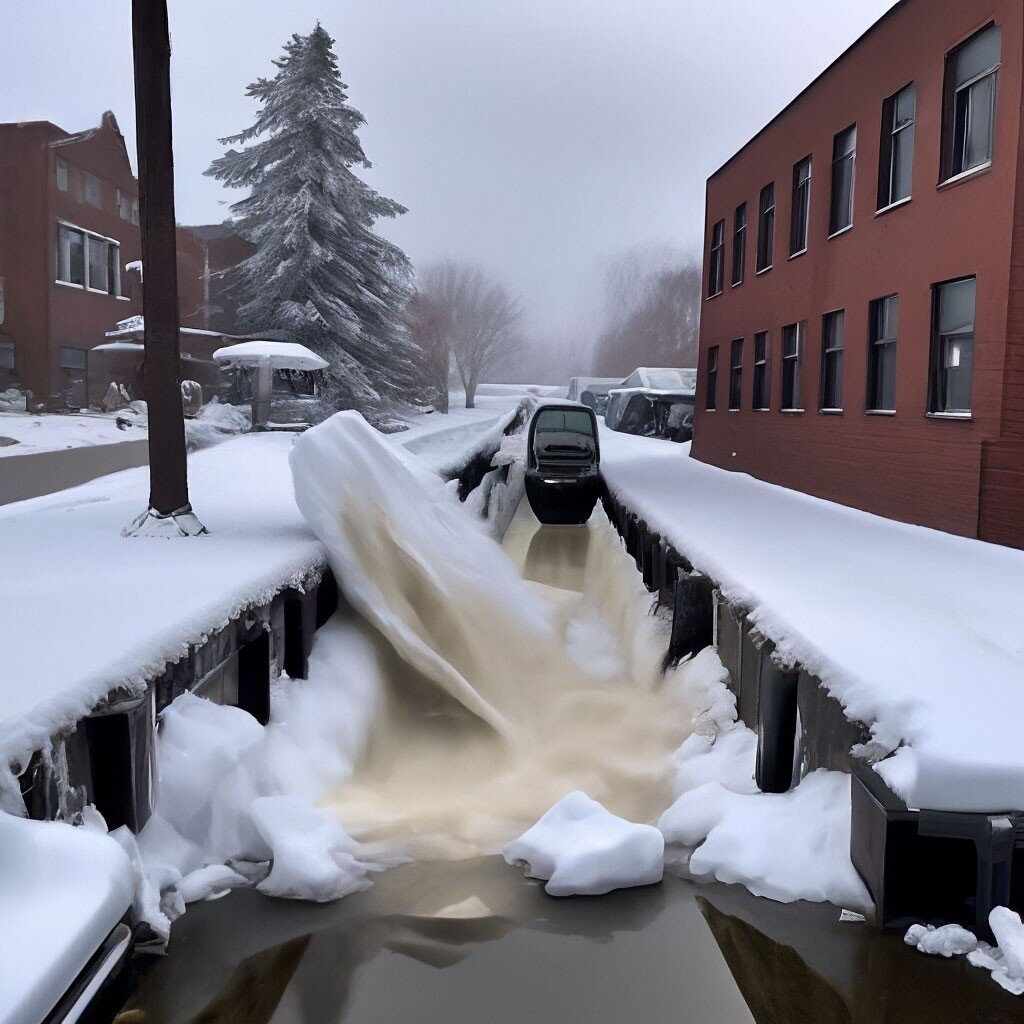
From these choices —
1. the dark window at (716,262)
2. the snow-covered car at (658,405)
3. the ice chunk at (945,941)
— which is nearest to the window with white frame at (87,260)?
the snow-covered car at (658,405)

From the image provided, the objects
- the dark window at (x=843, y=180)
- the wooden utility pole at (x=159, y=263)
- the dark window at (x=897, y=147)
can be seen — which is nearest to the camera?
the wooden utility pole at (x=159, y=263)

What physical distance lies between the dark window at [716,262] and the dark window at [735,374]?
2.22 metres

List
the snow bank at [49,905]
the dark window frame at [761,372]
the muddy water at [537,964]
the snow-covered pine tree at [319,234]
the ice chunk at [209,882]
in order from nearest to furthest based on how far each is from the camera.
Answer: the snow bank at [49,905], the muddy water at [537,964], the ice chunk at [209,882], the dark window frame at [761,372], the snow-covered pine tree at [319,234]

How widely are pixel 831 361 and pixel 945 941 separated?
42.3 feet

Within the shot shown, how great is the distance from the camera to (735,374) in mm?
21344

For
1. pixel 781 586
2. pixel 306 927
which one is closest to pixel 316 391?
pixel 781 586

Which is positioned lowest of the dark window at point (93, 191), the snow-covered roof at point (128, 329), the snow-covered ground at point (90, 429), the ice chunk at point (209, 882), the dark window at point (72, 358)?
the ice chunk at point (209, 882)

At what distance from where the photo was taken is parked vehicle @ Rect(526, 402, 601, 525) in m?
17.2

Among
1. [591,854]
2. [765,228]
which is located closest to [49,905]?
[591,854]

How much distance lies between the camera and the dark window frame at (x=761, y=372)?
1880 cm

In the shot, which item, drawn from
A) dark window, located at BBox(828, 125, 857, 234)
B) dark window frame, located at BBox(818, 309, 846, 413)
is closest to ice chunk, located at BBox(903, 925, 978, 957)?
dark window frame, located at BBox(818, 309, 846, 413)

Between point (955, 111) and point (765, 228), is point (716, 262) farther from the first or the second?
point (955, 111)

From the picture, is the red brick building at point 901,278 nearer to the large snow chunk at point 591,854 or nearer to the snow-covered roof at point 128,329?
the large snow chunk at point 591,854

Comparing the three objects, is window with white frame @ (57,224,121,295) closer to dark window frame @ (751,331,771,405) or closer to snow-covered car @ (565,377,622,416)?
snow-covered car @ (565,377,622,416)
